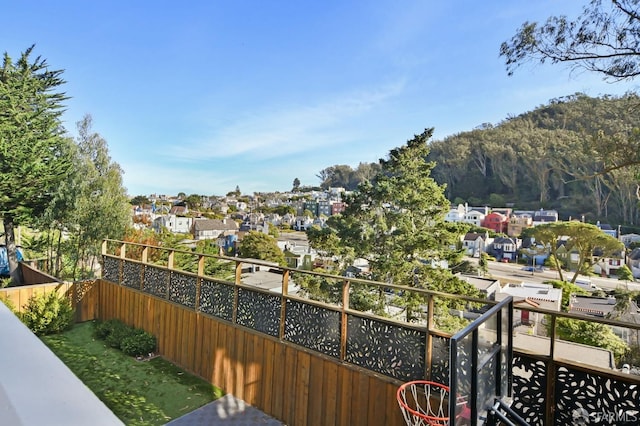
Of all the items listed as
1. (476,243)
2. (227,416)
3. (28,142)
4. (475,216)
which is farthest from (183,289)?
(475,216)

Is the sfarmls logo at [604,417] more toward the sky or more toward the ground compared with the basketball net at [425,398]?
more toward the sky

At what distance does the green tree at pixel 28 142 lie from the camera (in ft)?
27.0

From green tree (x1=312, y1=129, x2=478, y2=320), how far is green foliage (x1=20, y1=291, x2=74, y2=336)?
7.20 metres

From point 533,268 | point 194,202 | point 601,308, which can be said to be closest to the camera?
point 601,308

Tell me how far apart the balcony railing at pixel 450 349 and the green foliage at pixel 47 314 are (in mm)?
3561

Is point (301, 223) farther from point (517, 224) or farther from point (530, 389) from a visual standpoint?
point (530, 389)

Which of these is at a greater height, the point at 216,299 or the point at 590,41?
the point at 590,41

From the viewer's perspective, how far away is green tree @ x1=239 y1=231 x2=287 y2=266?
2477cm

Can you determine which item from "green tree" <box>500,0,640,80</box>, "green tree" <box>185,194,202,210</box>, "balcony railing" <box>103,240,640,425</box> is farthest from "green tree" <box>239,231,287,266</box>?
"green tree" <box>185,194,202,210</box>

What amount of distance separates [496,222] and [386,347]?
131ft

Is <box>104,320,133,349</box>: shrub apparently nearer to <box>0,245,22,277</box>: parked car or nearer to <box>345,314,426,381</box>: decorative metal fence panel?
<box>345,314,426,381</box>: decorative metal fence panel

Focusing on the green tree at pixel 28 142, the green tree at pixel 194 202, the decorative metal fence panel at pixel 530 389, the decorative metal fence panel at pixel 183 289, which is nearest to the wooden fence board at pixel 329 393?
the decorative metal fence panel at pixel 530 389

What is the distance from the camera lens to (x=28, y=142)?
8.56 metres

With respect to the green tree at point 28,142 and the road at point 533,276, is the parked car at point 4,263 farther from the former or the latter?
the road at point 533,276
